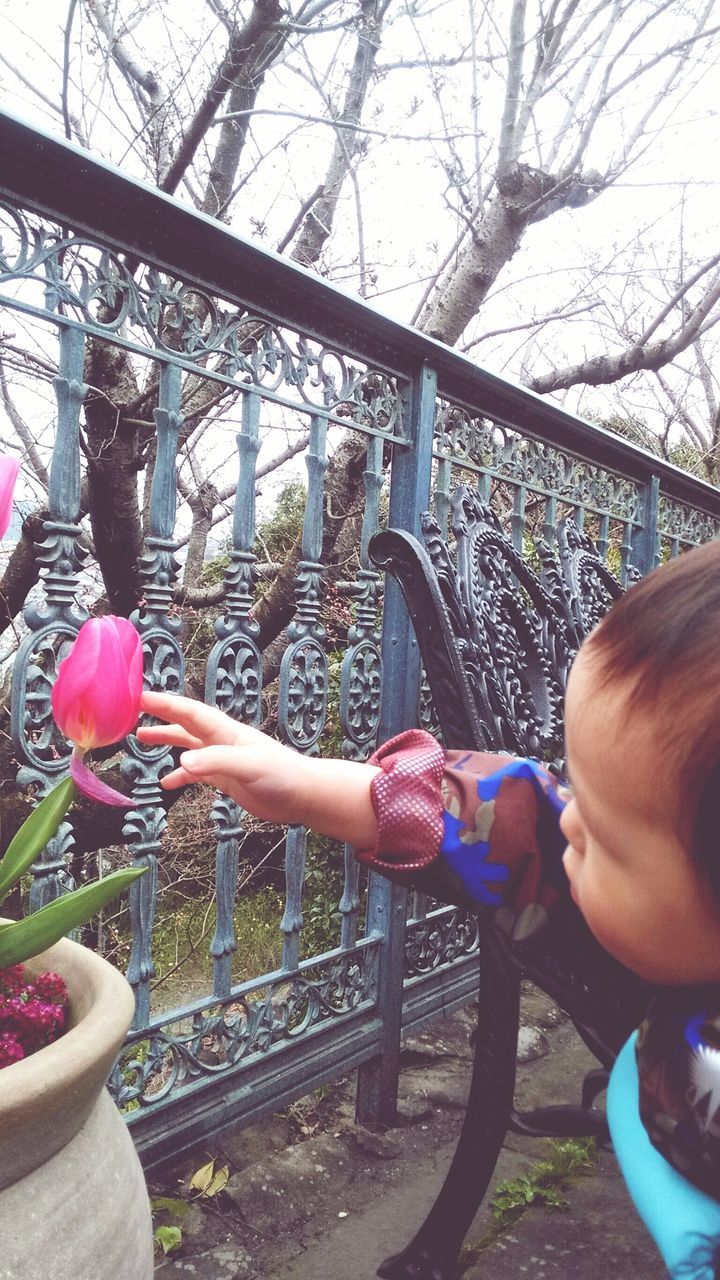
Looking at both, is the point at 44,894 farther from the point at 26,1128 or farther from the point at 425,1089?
the point at 425,1089

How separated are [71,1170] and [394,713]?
1238 mm

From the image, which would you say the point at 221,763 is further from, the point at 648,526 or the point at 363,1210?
the point at 648,526

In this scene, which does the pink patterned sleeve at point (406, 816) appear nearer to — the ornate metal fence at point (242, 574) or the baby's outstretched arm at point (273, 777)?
the baby's outstretched arm at point (273, 777)

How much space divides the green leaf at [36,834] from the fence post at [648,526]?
2.78m

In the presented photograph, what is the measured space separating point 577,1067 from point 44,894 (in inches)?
66.1

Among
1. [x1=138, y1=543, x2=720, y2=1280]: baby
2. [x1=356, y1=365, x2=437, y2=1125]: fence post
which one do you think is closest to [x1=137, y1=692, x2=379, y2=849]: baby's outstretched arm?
[x1=138, y1=543, x2=720, y2=1280]: baby

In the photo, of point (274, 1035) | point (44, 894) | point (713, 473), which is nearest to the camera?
point (44, 894)

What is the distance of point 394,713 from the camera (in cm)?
199

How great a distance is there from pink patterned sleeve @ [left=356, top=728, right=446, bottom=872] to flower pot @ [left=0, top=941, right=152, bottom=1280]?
354 millimetres

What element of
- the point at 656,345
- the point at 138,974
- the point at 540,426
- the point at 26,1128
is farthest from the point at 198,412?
the point at 656,345

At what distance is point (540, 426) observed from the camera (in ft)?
8.44

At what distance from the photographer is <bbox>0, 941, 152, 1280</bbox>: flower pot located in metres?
0.79

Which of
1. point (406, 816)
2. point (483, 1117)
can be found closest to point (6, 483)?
point (406, 816)

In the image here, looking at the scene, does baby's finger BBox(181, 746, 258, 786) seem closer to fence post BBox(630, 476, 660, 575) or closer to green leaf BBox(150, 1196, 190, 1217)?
green leaf BBox(150, 1196, 190, 1217)
